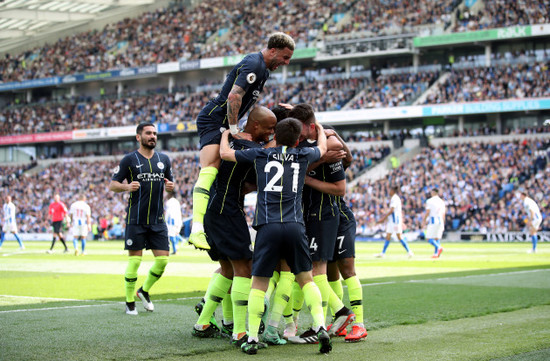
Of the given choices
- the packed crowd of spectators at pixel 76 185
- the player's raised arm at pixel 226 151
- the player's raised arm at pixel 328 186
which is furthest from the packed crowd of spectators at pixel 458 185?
the player's raised arm at pixel 226 151

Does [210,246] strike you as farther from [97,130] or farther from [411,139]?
[97,130]

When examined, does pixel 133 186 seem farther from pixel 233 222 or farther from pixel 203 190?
pixel 233 222

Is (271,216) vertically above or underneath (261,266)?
above

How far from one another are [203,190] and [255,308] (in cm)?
136

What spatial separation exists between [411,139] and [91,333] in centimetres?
4212

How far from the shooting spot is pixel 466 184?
1587 inches

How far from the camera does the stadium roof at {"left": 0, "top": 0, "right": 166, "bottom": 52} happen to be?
5306 centimetres

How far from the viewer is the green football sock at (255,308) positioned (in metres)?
6.44

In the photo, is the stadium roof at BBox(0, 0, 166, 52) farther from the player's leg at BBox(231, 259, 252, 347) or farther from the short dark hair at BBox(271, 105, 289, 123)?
the player's leg at BBox(231, 259, 252, 347)

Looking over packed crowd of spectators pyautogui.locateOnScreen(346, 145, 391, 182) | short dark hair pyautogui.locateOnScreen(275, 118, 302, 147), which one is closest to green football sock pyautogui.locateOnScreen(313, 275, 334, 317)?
short dark hair pyautogui.locateOnScreen(275, 118, 302, 147)

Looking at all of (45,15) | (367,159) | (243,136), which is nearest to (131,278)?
(243,136)

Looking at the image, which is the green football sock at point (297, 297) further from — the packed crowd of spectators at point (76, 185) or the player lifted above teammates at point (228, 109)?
the packed crowd of spectators at point (76, 185)

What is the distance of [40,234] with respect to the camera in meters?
49.4

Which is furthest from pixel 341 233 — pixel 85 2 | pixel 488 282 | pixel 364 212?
pixel 85 2
